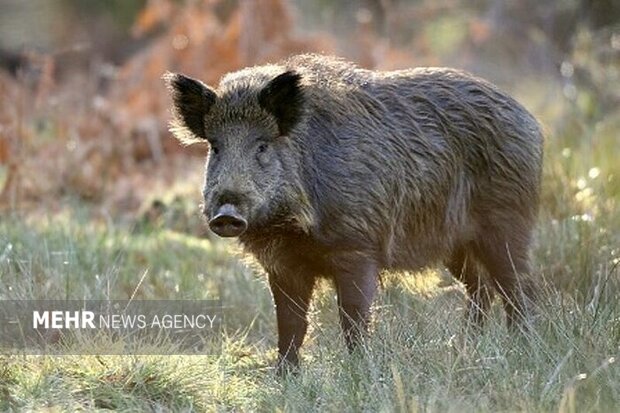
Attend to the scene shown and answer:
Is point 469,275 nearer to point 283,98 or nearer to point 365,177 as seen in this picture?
point 365,177


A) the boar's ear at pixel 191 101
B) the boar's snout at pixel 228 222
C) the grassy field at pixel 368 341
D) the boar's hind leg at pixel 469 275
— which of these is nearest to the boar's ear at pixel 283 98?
the boar's ear at pixel 191 101

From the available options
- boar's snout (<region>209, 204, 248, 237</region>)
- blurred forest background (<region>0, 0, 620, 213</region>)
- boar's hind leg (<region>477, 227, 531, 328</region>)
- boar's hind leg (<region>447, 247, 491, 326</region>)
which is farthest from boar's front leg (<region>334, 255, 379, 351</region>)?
blurred forest background (<region>0, 0, 620, 213</region>)

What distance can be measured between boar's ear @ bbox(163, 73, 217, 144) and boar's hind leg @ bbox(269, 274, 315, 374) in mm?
940

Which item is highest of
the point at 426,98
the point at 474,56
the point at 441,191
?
the point at 426,98

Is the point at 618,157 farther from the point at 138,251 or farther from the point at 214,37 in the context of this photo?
the point at 214,37

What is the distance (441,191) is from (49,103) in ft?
23.9

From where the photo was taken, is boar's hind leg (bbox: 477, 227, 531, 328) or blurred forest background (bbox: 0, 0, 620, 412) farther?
boar's hind leg (bbox: 477, 227, 531, 328)

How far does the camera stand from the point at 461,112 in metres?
7.87

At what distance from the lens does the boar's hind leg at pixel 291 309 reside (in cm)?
730

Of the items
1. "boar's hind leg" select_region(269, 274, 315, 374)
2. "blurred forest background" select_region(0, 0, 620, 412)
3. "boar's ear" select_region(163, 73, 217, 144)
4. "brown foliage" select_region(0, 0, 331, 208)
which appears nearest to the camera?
"blurred forest background" select_region(0, 0, 620, 412)

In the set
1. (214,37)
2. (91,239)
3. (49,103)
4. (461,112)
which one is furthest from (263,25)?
(461,112)

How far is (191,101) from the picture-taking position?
7020mm

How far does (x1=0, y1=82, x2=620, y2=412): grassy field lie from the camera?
5781 millimetres

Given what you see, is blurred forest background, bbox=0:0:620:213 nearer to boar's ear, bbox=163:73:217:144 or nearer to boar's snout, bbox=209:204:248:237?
boar's ear, bbox=163:73:217:144
